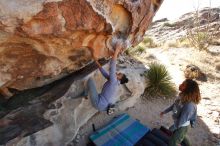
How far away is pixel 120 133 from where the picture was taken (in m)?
6.76

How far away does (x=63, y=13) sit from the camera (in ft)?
14.6

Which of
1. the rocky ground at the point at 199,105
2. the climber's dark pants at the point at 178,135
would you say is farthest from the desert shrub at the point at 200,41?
the climber's dark pants at the point at 178,135

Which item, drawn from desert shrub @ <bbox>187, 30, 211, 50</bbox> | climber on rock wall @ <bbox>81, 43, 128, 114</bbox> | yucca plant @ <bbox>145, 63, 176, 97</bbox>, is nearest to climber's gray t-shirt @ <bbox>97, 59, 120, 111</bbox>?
climber on rock wall @ <bbox>81, 43, 128, 114</bbox>

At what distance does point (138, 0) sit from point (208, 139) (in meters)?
3.94

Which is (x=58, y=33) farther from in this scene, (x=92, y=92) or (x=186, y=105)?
(x=186, y=105)

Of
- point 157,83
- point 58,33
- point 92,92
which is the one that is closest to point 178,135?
point 92,92

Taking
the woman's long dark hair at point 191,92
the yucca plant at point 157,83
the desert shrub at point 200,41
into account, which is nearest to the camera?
the woman's long dark hair at point 191,92

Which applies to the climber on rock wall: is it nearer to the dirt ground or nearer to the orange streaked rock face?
the orange streaked rock face

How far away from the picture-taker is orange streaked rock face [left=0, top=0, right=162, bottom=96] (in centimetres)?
424

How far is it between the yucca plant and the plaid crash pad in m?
1.97

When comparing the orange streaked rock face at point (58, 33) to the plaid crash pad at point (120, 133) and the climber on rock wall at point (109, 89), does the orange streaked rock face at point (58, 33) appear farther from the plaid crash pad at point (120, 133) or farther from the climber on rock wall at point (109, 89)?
the plaid crash pad at point (120, 133)

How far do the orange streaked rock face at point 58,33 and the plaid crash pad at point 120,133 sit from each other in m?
1.48

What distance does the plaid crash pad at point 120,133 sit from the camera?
6.47m

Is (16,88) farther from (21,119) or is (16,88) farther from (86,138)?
(86,138)
